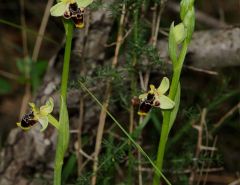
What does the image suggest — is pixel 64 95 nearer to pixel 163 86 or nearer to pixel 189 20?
pixel 163 86

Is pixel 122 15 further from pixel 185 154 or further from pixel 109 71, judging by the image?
pixel 185 154

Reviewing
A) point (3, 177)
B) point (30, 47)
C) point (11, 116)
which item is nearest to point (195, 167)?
point (3, 177)

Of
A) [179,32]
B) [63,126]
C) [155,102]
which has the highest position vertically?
[179,32]

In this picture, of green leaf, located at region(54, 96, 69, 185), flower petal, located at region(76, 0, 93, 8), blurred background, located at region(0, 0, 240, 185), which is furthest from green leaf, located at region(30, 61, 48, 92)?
flower petal, located at region(76, 0, 93, 8)

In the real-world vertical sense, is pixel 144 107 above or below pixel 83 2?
below

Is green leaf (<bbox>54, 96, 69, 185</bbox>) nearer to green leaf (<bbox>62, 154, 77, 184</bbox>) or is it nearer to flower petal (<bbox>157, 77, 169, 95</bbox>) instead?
flower petal (<bbox>157, 77, 169, 95</bbox>)

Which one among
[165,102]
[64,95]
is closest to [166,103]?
[165,102]

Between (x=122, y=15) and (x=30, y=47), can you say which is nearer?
(x=122, y=15)

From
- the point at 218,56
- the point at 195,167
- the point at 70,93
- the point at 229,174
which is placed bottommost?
the point at 229,174
